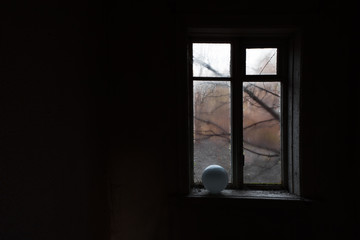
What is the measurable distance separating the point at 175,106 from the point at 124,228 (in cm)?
84

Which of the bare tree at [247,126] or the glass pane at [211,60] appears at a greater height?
the glass pane at [211,60]

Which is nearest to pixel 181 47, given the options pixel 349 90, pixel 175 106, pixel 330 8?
pixel 175 106

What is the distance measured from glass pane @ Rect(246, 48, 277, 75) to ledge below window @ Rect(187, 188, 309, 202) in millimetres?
876

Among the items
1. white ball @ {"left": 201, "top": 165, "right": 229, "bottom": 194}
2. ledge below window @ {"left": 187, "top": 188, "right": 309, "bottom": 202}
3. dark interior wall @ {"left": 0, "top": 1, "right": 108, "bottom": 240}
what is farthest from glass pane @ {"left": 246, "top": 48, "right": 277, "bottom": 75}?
dark interior wall @ {"left": 0, "top": 1, "right": 108, "bottom": 240}

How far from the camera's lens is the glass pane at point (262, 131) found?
1.64m

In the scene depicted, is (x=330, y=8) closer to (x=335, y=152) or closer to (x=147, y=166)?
(x=335, y=152)

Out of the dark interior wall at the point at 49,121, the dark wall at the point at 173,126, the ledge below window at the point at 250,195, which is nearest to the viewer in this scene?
the dark interior wall at the point at 49,121

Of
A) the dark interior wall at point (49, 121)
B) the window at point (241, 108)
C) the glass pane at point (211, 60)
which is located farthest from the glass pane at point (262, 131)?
the dark interior wall at point (49, 121)

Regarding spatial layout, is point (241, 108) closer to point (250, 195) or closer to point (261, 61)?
point (261, 61)

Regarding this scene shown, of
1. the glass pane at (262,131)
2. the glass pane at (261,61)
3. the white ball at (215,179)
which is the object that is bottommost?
the white ball at (215,179)

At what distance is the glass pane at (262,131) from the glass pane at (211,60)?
214mm

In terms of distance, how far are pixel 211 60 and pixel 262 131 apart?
26.0 inches

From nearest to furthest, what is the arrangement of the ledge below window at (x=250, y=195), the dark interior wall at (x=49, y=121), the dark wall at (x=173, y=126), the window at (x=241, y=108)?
the dark interior wall at (x=49, y=121) → the dark wall at (x=173, y=126) → the ledge below window at (x=250, y=195) → the window at (x=241, y=108)

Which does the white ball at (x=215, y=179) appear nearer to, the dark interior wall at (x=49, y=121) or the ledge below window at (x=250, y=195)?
the ledge below window at (x=250, y=195)
